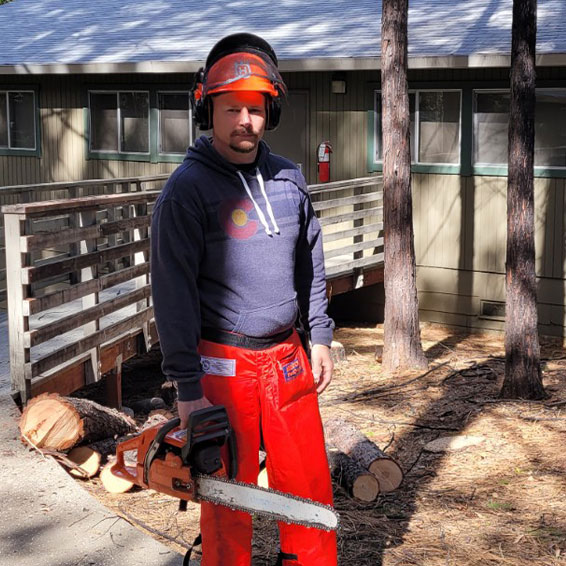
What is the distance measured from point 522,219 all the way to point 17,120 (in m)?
10.1

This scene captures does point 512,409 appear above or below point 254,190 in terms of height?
below

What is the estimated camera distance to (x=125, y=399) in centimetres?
960

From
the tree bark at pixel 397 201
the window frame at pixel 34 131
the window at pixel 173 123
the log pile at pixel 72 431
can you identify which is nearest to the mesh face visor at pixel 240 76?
the log pile at pixel 72 431

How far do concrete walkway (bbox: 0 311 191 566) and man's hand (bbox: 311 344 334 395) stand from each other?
3.61 ft

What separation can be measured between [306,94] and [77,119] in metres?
3.99

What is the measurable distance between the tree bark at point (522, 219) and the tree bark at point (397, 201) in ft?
4.27

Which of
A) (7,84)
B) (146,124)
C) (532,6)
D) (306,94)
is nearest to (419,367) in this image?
(532,6)

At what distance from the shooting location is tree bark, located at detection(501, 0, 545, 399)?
8.44m

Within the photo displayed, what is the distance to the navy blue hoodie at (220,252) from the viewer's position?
3150 mm

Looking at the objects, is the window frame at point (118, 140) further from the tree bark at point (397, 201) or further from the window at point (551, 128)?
the window at point (551, 128)

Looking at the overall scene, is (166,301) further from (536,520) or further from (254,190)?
(536,520)

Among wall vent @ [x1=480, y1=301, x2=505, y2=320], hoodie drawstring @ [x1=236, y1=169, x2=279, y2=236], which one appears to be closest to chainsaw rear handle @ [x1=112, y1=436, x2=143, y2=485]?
hoodie drawstring @ [x1=236, y1=169, x2=279, y2=236]

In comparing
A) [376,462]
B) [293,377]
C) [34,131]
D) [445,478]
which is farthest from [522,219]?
[34,131]

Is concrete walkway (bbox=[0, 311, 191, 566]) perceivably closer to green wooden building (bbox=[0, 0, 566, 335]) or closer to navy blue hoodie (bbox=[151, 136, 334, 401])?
navy blue hoodie (bbox=[151, 136, 334, 401])
